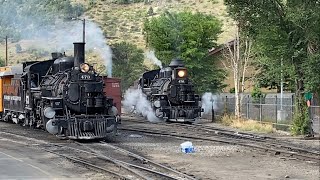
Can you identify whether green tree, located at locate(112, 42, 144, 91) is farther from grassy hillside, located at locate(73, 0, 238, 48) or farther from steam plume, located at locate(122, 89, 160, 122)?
grassy hillside, located at locate(73, 0, 238, 48)

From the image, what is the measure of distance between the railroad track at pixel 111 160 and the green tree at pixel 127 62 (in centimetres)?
3918

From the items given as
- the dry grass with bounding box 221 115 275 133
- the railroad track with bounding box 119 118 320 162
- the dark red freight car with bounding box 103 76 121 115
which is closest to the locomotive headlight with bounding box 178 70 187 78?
the dry grass with bounding box 221 115 275 133

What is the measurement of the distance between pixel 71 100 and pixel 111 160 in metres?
5.96

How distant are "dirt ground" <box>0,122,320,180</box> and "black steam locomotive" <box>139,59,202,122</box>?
10.1m

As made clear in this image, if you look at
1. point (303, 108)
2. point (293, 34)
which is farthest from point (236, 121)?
point (293, 34)

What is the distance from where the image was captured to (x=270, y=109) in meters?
29.6

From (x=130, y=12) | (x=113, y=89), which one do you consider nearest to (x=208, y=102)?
(x=113, y=89)

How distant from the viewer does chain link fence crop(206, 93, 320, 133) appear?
2514cm

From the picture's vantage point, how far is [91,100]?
20.1 meters

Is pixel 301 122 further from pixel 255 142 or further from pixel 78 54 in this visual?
pixel 78 54

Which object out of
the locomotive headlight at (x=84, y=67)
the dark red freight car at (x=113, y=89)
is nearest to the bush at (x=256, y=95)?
the dark red freight car at (x=113, y=89)

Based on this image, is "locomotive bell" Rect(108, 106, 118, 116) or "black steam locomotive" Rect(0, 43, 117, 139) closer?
"black steam locomotive" Rect(0, 43, 117, 139)

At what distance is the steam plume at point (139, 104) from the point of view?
107 ft

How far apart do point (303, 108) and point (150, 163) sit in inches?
421
